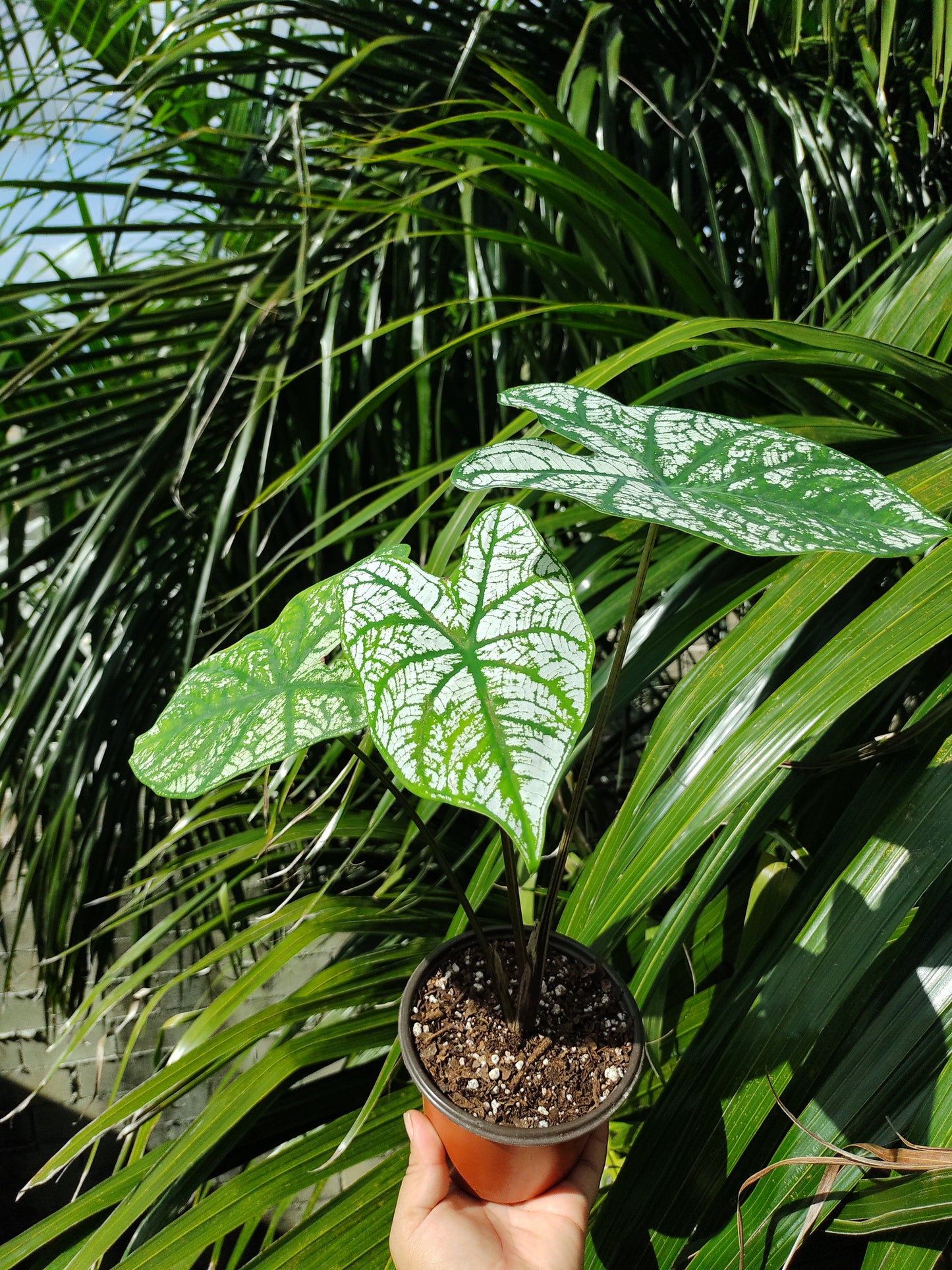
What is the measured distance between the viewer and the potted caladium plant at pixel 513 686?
266mm

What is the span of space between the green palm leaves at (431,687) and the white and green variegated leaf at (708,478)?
0.04 metres

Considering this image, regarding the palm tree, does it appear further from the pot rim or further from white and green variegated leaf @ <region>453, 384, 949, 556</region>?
white and green variegated leaf @ <region>453, 384, 949, 556</region>

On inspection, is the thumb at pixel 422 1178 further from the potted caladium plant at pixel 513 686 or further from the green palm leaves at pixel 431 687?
the green palm leaves at pixel 431 687

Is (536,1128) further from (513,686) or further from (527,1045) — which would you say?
(513,686)

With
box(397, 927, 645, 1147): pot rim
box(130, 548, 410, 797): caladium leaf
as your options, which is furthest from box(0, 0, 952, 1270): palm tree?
box(130, 548, 410, 797): caladium leaf

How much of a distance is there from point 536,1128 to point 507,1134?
0.05 ft

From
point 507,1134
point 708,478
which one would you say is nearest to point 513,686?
point 708,478

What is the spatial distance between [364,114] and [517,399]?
25.1 inches

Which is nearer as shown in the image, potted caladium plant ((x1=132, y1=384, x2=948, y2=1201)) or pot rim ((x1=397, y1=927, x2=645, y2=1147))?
potted caladium plant ((x1=132, y1=384, x2=948, y2=1201))

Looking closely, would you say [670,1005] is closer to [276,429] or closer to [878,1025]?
[878,1025]

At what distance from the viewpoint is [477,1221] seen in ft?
1.48

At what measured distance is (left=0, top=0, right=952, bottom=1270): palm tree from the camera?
0.44m

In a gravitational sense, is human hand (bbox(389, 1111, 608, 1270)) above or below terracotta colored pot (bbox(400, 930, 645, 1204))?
below

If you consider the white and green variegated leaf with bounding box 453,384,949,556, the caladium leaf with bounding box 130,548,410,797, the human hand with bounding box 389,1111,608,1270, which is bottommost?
the human hand with bounding box 389,1111,608,1270
